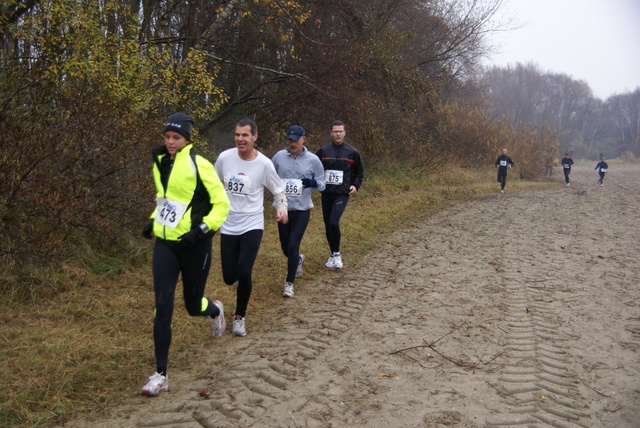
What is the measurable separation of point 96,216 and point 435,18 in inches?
888

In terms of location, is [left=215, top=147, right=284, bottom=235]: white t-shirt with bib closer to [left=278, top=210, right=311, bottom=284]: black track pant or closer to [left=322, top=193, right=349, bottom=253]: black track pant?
[left=278, top=210, right=311, bottom=284]: black track pant

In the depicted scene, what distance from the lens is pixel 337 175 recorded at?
27.6ft

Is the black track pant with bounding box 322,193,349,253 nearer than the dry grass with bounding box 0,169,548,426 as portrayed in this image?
No

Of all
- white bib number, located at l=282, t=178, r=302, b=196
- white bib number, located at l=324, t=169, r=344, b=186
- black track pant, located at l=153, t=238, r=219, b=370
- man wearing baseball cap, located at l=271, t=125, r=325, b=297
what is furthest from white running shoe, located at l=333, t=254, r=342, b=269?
black track pant, located at l=153, t=238, r=219, b=370

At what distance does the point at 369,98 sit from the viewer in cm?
1566

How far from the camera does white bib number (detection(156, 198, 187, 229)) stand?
4402mm

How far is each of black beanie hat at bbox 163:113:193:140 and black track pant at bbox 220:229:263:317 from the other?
5.07ft

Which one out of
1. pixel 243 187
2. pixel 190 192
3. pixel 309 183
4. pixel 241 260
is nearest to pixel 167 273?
pixel 190 192

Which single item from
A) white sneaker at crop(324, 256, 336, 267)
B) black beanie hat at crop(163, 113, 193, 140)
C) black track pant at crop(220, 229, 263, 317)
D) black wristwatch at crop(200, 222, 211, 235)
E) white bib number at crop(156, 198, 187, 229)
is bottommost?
white sneaker at crop(324, 256, 336, 267)

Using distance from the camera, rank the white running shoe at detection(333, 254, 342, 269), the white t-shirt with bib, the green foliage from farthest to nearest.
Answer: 1. the white running shoe at detection(333, 254, 342, 269)
2. the green foliage
3. the white t-shirt with bib

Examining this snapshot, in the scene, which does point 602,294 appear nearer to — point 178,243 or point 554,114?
point 178,243

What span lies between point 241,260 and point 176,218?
143cm

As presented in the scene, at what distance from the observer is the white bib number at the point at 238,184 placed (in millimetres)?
5871

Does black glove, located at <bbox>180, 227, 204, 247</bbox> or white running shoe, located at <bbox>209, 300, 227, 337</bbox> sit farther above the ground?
black glove, located at <bbox>180, 227, 204, 247</bbox>
